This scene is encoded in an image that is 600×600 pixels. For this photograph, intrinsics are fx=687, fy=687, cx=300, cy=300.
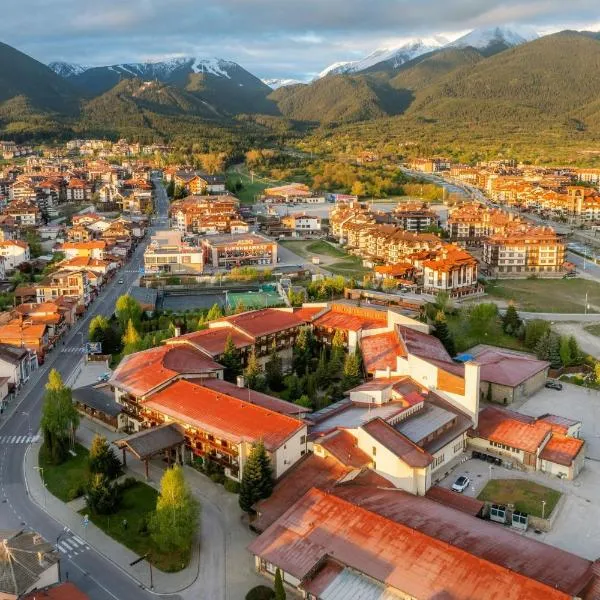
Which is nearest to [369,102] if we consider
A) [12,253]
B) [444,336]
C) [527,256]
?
[527,256]

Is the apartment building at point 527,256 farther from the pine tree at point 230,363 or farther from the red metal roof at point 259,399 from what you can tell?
the red metal roof at point 259,399

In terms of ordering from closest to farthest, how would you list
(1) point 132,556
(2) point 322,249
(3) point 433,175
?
(1) point 132,556, (2) point 322,249, (3) point 433,175

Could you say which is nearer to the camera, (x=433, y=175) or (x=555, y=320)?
(x=555, y=320)

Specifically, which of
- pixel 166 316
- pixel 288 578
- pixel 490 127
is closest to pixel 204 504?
pixel 288 578

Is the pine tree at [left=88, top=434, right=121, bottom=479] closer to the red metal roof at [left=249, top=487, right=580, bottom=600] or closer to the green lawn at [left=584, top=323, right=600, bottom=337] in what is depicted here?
the red metal roof at [left=249, top=487, right=580, bottom=600]

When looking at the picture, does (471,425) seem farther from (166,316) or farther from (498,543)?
(166,316)

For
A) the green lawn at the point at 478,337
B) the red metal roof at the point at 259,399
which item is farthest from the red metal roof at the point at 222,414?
the green lawn at the point at 478,337

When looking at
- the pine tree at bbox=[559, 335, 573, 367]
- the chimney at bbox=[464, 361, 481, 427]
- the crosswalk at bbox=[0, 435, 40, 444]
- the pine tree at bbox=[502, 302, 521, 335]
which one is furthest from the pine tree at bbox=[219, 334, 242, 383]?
the pine tree at bbox=[502, 302, 521, 335]
